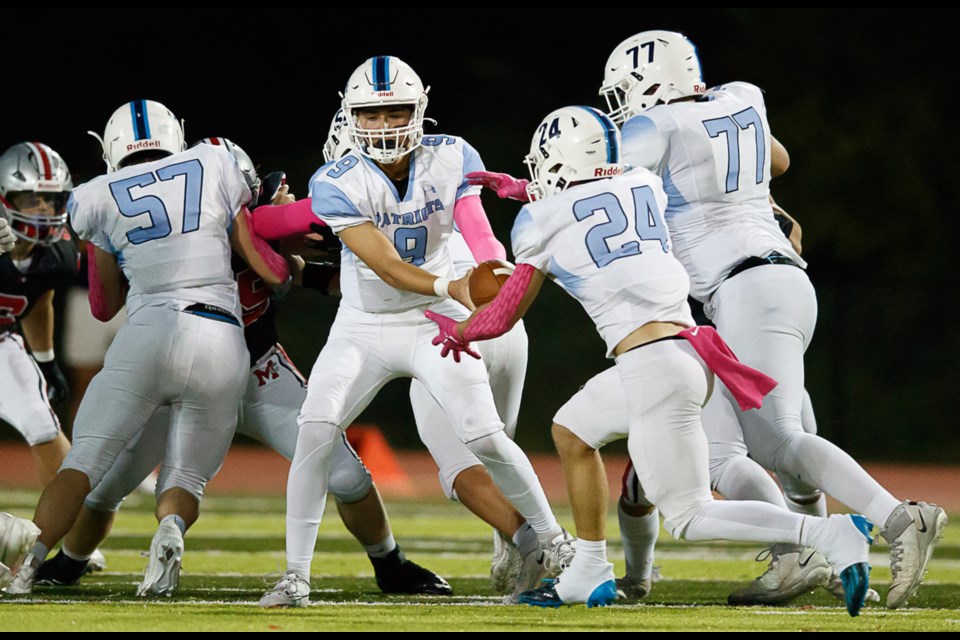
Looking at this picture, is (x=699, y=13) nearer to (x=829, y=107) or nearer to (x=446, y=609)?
(x=829, y=107)

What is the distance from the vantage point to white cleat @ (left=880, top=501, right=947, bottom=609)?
4.23 m

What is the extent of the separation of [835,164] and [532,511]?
35.4 feet

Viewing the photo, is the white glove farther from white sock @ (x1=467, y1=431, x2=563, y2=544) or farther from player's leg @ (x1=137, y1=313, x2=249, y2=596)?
white sock @ (x1=467, y1=431, x2=563, y2=544)

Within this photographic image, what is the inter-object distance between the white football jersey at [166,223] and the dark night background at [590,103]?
27.1 feet

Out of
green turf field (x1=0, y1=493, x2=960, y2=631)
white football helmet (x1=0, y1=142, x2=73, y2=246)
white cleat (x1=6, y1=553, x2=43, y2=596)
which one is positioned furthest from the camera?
white football helmet (x1=0, y1=142, x2=73, y2=246)

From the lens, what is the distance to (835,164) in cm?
1463

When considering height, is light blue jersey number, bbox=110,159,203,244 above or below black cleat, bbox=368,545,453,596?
above

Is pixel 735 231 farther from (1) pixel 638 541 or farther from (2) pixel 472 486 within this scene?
(2) pixel 472 486

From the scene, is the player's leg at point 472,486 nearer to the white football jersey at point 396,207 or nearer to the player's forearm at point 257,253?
the white football jersey at point 396,207

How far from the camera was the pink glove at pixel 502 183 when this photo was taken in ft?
15.3

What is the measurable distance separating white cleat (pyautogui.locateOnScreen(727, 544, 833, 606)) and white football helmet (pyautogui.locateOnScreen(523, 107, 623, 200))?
1.34m

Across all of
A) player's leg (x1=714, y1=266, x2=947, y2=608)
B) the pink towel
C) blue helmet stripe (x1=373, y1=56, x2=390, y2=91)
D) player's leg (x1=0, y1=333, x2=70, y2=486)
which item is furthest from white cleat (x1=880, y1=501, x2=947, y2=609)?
player's leg (x1=0, y1=333, x2=70, y2=486)

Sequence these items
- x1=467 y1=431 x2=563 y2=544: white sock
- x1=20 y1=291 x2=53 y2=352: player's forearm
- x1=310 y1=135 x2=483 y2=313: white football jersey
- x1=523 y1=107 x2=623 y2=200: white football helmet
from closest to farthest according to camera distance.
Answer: x1=523 y1=107 x2=623 y2=200: white football helmet → x1=467 y1=431 x2=563 y2=544: white sock → x1=310 y1=135 x2=483 y2=313: white football jersey → x1=20 y1=291 x2=53 y2=352: player's forearm

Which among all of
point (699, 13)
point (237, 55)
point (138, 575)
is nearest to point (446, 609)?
point (138, 575)
